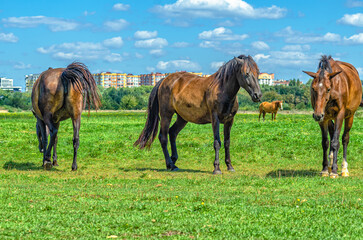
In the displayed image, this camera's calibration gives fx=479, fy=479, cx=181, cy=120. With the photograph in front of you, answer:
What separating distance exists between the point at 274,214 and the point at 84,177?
6635 millimetres

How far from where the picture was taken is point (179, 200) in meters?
8.72

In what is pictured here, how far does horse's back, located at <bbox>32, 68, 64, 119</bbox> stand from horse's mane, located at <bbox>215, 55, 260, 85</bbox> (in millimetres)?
4615

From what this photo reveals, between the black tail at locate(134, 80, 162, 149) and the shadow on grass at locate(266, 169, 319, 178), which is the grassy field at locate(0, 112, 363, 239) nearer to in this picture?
the shadow on grass at locate(266, 169, 319, 178)

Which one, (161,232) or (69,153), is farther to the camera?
(69,153)

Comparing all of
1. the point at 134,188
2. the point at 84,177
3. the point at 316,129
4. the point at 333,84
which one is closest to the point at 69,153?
the point at 84,177

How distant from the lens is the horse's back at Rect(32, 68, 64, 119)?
1399 centimetres

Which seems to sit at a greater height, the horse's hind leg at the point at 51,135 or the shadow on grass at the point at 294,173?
the horse's hind leg at the point at 51,135

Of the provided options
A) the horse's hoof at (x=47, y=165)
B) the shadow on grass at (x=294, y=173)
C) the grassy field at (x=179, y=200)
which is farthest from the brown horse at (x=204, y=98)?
the horse's hoof at (x=47, y=165)

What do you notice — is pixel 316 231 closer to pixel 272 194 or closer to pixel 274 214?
pixel 274 214

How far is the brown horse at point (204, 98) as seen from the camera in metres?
12.8

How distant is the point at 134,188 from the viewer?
10.9 m

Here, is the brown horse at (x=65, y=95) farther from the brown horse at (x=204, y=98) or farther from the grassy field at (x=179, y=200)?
the brown horse at (x=204, y=98)

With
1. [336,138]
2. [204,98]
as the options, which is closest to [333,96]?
[336,138]

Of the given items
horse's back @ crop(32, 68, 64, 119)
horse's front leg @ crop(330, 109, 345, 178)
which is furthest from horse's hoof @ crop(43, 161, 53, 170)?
horse's front leg @ crop(330, 109, 345, 178)
